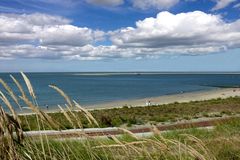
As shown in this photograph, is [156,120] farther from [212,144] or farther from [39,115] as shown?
[39,115]

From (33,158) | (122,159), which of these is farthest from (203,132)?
(33,158)

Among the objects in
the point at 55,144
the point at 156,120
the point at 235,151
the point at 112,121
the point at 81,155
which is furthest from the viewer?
the point at 156,120

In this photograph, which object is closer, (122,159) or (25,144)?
(25,144)

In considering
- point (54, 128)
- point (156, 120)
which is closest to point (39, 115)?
point (54, 128)

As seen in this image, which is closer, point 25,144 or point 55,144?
point 25,144

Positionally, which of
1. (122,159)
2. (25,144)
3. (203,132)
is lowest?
(203,132)

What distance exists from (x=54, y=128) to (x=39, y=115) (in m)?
0.19

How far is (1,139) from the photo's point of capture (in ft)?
8.51

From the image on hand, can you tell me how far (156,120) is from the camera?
20109 millimetres

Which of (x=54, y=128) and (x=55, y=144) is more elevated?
(x=54, y=128)

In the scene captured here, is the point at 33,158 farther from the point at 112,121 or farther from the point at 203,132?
the point at 112,121

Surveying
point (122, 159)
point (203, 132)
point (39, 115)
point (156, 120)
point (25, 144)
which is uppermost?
point (39, 115)

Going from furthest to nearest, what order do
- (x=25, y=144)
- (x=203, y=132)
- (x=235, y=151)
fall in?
(x=203, y=132), (x=235, y=151), (x=25, y=144)

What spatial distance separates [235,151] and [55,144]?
7.69 ft
